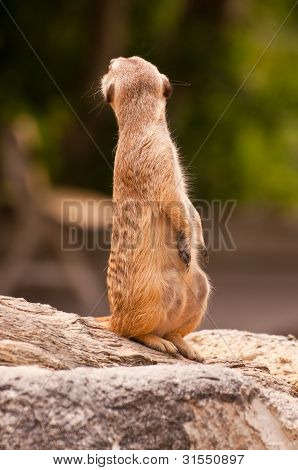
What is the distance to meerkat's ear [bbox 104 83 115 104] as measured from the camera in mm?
5266

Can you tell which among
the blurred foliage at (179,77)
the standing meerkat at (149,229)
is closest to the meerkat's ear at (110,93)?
the standing meerkat at (149,229)

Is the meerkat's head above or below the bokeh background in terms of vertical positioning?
above

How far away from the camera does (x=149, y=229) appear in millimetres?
4984

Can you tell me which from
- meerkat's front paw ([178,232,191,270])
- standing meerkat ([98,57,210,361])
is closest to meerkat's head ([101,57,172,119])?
standing meerkat ([98,57,210,361])

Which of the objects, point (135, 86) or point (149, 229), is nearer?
point (149, 229)

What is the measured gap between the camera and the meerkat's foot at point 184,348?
516 cm

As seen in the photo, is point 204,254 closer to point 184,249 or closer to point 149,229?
point 184,249

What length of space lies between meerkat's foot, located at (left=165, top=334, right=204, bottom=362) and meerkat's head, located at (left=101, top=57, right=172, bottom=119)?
124 centimetres

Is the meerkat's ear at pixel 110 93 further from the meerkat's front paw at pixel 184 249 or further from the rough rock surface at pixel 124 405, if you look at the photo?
the rough rock surface at pixel 124 405

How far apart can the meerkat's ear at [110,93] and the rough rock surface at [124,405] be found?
1.39 m

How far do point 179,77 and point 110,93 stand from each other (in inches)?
344

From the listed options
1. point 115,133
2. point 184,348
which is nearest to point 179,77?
point 115,133
